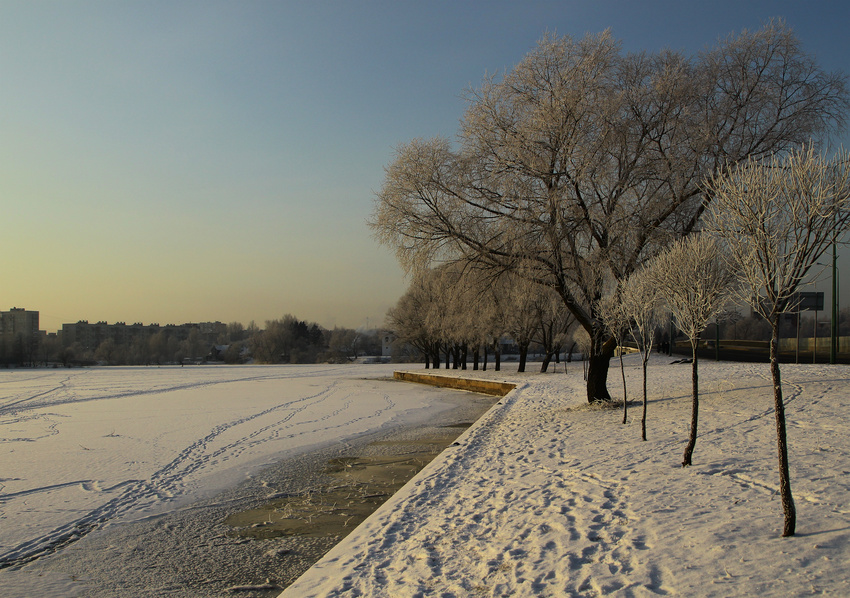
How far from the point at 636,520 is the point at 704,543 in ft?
2.66

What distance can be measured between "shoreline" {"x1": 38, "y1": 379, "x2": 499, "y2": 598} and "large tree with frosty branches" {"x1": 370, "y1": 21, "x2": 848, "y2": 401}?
617cm

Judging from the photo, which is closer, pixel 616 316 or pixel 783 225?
pixel 783 225

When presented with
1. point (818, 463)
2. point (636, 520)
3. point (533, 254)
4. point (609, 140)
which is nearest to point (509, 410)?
point (533, 254)

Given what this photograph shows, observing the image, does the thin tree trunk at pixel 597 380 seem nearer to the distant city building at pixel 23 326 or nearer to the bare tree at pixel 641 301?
the bare tree at pixel 641 301

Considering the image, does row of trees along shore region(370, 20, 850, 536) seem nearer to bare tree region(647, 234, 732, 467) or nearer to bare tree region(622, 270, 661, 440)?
bare tree region(622, 270, 661, 440)

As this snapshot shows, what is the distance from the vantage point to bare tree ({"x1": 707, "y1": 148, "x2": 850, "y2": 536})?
4477 millimetres

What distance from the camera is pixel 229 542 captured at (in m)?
6.78

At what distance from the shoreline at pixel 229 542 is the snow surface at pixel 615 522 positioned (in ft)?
2.63

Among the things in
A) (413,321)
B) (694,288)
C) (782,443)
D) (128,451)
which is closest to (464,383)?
(413,321)

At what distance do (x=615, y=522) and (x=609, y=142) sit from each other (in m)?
9.58

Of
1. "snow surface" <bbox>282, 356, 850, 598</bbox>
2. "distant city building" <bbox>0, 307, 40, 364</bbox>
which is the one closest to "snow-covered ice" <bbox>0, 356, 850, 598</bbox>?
"snow surface" <bbox>282, 356, 850, 598</bbox>

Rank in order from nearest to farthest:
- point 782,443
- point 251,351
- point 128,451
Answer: point 782,443
point 128,451
point 251,351

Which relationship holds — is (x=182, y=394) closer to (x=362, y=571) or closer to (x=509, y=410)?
(x=509, y=410)

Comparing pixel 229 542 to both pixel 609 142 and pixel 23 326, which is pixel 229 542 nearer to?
pixel 609 142
